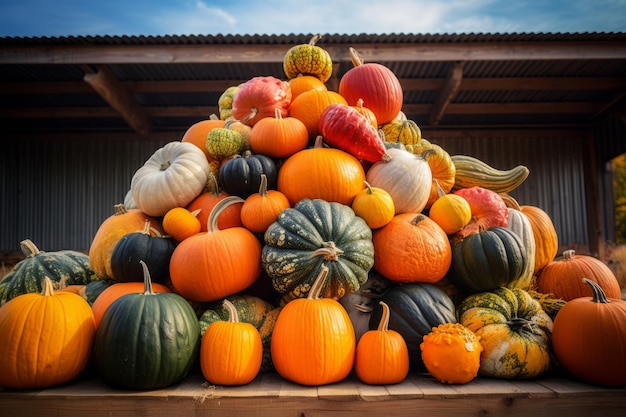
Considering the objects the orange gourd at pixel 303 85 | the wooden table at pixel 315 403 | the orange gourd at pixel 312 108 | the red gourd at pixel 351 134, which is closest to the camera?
the wooden table at pixel 315 403

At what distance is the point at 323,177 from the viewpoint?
2.56 meters

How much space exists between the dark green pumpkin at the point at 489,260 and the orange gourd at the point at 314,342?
34.6 inches

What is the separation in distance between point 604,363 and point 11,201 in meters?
12.6

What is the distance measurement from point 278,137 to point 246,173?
1.11 feet

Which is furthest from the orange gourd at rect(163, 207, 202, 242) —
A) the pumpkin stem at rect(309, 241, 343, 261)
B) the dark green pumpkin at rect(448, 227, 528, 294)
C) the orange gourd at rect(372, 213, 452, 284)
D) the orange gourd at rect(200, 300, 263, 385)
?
the dark green pumpkin at rect(448, 227, 528, 294)

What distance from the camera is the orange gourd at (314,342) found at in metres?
1.98

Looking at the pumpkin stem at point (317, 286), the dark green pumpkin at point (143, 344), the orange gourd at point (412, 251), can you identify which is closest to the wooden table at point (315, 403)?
the dark green pumpkin at point (143, 344)

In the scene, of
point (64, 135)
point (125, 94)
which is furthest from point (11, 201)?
point (125, 94)

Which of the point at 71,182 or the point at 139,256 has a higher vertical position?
the point at 71,182

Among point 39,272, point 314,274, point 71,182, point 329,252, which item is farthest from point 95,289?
point 71,182

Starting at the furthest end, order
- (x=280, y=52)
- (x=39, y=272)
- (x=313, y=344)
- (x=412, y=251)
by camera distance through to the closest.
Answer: (x=280, y=52)
(x=39, y=272)
(x=412, y=251)
(x=313, y=344)

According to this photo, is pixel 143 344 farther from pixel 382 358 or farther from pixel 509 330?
pixel 509 330

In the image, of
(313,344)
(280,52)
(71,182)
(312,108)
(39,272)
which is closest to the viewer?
(313,344)

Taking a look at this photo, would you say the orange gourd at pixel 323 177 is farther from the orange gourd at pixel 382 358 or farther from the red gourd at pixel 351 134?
the orange gourd at pixel 382 358
